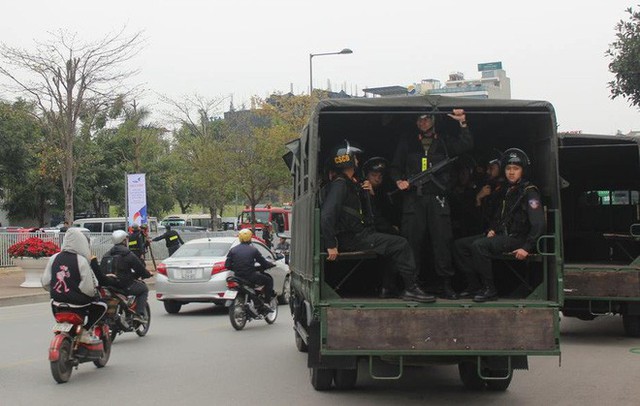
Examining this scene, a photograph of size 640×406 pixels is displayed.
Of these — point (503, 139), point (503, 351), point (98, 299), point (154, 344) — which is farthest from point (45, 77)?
point (503, 351)

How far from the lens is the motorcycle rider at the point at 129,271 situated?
39.9ft

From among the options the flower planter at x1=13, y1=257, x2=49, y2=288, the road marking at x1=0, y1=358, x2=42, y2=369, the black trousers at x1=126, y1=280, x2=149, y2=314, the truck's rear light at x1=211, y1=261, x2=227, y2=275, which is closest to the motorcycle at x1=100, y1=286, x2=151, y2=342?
the black trousers at x1=126, y1=280, x2=149, y2=314

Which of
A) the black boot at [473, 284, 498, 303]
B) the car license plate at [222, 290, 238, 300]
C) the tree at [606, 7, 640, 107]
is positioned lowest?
the car license plate at [222, 290, 238, 300]

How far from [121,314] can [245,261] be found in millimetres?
2449

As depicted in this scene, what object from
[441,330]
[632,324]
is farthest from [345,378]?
[632,324]

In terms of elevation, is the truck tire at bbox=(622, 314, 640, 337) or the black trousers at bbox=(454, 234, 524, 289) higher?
the black trousers at bbox=(454, 234, 524, 289)

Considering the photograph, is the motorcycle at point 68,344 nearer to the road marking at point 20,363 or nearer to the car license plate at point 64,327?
the car license plate at point 64,327

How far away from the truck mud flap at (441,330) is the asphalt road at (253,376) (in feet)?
3.70

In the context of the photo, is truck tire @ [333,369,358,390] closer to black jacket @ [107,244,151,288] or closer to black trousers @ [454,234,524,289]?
black trousers @ [454,234,524,289]

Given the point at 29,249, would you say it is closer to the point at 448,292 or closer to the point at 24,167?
the point at 448,292

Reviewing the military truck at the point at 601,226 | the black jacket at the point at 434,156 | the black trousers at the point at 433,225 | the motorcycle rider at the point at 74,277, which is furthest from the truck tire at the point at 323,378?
the military truck at the point at 601,226

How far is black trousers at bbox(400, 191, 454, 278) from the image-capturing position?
324 inches

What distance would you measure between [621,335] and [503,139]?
5336 mm

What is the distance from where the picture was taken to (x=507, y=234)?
8195 mm
